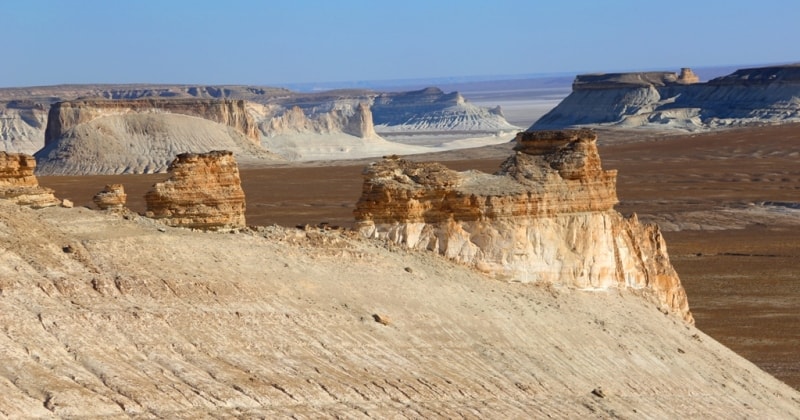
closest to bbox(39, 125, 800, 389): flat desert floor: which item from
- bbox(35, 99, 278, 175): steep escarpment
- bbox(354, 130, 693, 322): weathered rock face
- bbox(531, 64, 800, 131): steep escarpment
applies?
bbox(354, 130, 693, 322): weathered rock face

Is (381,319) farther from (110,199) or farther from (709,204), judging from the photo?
(709,204)

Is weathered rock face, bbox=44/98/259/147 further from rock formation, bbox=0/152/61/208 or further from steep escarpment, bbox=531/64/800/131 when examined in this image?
rock formation, bbox=0/152/61/208

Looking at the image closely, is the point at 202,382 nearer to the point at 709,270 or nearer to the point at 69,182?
the point at 709,270

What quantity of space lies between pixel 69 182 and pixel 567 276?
61.1 m

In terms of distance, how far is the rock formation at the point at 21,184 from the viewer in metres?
14.7

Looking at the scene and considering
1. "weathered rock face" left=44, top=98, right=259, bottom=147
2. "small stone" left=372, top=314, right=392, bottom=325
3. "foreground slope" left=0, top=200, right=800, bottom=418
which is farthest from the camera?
"weathered rock face" left=44, top=98, right=259, bottom=147

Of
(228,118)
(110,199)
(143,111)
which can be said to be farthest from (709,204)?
(228,118)

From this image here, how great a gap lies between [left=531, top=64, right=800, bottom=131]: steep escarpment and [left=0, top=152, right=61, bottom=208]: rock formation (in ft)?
326

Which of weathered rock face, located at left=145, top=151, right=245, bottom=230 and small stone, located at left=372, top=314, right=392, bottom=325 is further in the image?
weathered rock face, located at left=145, top=151, right=245, bottom=230

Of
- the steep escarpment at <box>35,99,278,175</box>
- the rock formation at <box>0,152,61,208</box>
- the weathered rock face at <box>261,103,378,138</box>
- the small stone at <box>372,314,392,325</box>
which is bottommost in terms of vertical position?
the weathered rock face at <box>261,103,378,138</box>

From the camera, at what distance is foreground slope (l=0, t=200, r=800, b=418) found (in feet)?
37.6

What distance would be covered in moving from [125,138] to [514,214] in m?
80.5

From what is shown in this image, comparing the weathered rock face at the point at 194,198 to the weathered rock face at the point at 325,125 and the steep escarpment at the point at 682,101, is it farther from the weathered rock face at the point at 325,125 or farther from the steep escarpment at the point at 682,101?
the weathered rock face at the point at 325,125

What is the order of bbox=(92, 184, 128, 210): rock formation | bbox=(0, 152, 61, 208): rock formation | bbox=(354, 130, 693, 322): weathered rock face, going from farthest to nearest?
bbox=(354, 130, 693, 322): weathered rock face, bbox=(92, 184, 128, 210): rock formation, bbox=(0, 152, 61, 208): rock formation
